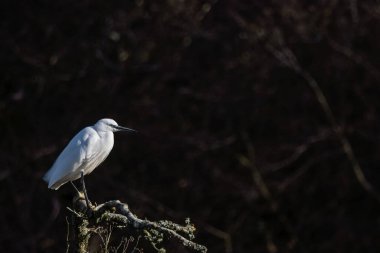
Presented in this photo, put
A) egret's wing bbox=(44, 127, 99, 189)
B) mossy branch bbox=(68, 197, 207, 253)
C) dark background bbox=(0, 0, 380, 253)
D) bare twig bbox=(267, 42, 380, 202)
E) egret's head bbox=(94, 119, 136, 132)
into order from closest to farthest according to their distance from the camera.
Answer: mossy branch bbox=(68, 197, 207, 253) → egret's wing bbox=(44, 127, 99, 189) → egret's head bbox=(94, 119, 136, 132) → bare twig bbox=(267, 42, 380, 202) → dark background bbox=(0, 0, 380, 253)

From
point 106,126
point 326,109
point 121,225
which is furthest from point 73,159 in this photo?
point 326,109

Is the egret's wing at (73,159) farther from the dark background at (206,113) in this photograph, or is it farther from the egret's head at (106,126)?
the dark background at (206,113)

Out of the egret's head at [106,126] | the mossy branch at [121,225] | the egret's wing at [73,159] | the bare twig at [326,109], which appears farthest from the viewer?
the bare twig at [326,109]

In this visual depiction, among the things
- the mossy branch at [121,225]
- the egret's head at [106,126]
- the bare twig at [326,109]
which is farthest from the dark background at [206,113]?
the mossy branch at [121,225]

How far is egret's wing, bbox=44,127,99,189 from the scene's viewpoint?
619cm

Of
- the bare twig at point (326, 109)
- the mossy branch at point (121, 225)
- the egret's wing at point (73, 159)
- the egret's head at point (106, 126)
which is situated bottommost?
the mossy branch at point (121, 225)

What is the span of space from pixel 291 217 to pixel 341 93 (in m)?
1.32

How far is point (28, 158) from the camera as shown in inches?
437

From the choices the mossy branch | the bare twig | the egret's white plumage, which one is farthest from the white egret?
the bare twig

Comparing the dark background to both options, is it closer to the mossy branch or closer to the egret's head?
the egret's head

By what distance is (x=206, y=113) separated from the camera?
11.6 meters

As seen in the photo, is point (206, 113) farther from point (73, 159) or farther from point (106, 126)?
point (73, 159)

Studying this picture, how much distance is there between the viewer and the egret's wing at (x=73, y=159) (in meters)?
6.19

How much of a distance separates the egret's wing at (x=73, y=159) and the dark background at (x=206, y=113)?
4.58 m
